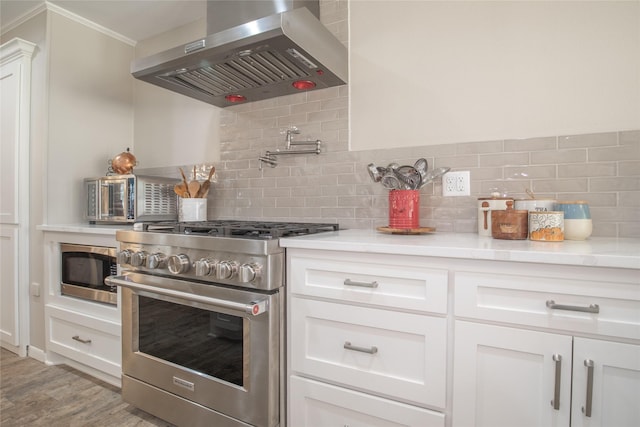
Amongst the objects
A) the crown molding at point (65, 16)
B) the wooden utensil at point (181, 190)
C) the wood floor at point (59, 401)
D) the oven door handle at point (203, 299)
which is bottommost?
the wood floor at point (59, 401)

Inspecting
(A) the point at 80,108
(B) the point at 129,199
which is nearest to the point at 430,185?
(B) the point at 129,199

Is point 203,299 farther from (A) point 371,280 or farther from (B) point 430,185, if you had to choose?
(B) point 430,185

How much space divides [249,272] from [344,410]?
0.61 meters

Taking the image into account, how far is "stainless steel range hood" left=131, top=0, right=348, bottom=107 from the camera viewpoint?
1381mm

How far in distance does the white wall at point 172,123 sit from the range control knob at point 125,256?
3.26 ft

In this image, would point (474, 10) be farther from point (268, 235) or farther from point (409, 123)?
point (268, 235)

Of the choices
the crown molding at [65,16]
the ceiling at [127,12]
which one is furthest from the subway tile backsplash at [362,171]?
the crown molding at [65,16]

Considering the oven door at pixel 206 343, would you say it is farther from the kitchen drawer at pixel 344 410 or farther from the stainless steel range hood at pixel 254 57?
the stainless steel range hood at pixel 254 57

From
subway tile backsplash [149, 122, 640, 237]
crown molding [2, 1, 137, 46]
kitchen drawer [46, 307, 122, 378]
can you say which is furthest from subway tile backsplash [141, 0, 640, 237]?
crown molding [2, 1, 137, 46]

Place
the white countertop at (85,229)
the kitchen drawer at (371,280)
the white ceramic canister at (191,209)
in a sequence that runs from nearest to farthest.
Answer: the kitchen drawer at (371,280)
the white countertop at (85,229)
the white ceramic canister at (191,209)

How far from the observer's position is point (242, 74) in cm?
176

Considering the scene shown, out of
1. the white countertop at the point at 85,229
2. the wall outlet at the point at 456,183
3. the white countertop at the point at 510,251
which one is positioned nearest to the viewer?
the white countertop at the point at 510,251

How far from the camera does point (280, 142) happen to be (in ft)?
6.79

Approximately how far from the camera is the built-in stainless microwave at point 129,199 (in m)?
2.13
